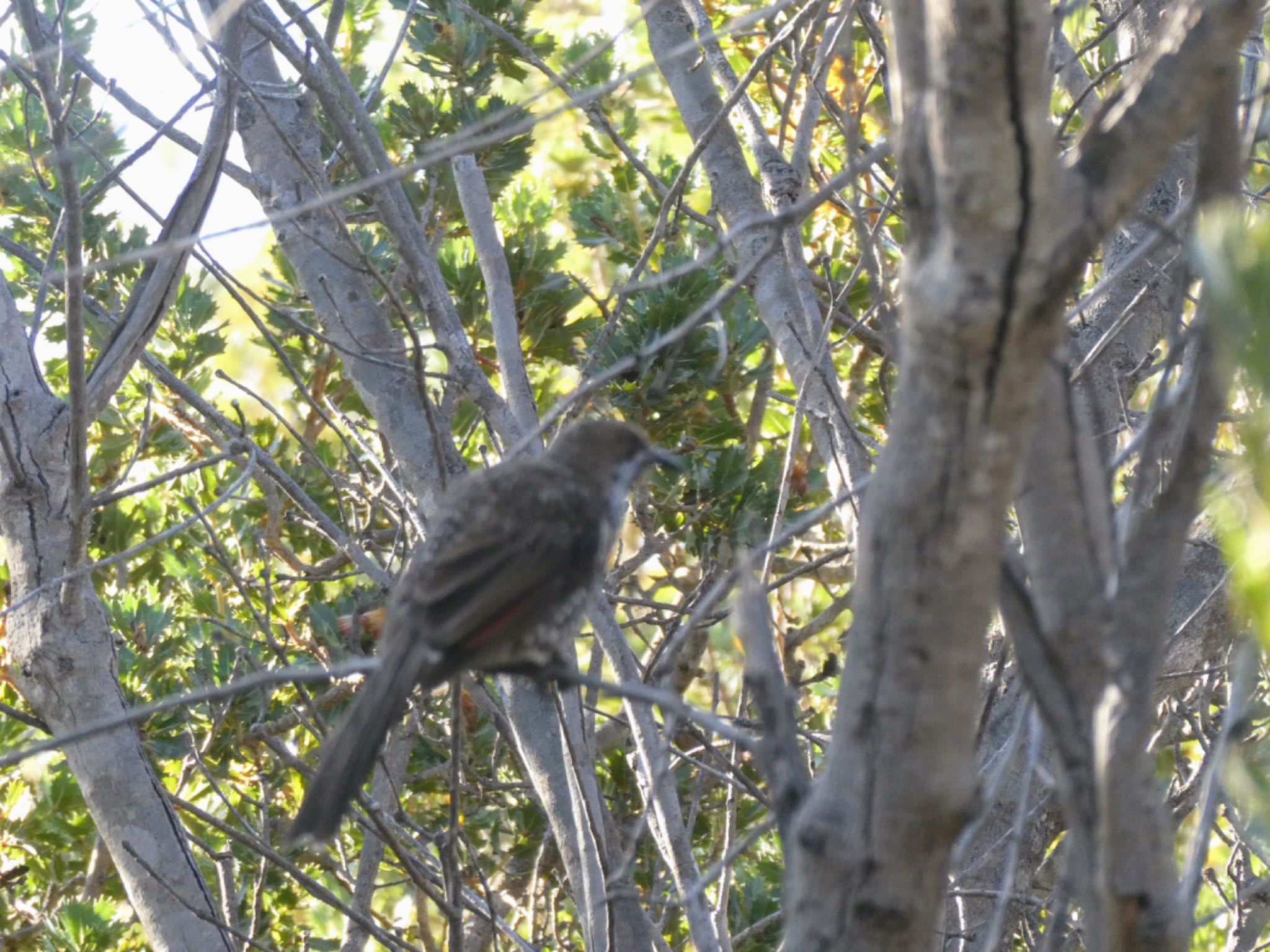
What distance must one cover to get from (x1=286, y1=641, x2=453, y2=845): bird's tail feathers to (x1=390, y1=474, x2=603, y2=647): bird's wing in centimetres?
7

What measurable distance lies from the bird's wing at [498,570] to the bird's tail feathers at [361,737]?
0.21ft

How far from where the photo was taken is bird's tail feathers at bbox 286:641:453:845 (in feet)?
7.82

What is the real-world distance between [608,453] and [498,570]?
67cm

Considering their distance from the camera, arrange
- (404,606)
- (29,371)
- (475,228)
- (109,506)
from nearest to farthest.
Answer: (404,606) < (29,371) < (475,228) < (109,506)

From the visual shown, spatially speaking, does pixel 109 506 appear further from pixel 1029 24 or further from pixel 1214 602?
pixel 1029 24

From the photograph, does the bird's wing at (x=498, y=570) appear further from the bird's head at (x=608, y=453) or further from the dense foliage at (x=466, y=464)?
the dense foliage at (x=466, y=464)

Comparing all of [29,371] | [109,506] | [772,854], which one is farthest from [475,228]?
[772,854]

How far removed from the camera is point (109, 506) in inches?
217

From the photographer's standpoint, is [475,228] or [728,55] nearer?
[475,228]

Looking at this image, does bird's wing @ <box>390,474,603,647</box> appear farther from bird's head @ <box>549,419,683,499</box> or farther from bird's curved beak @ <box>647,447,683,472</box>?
bird's curved beak @ <box>647,447,683,472</box>

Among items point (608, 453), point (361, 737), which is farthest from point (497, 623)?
point (608, 453)

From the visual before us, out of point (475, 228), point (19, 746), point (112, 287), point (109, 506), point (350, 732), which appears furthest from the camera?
point (109, 506)

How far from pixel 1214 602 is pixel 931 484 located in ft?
10.00

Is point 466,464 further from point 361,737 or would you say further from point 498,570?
point 361,737
